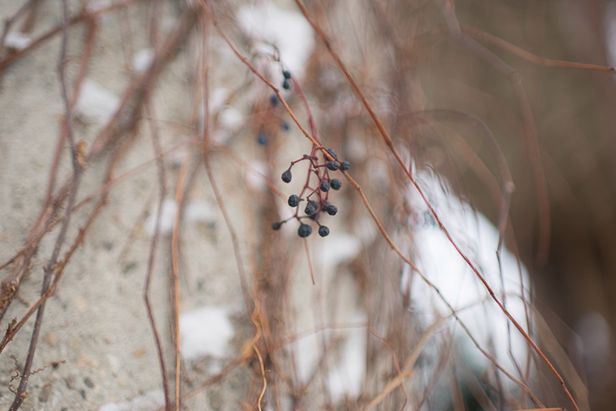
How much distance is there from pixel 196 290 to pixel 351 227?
0.32 metres

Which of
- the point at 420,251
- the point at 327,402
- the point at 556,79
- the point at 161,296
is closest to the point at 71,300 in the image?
the point at 161,296

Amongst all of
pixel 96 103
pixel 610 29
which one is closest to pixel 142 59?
pixel 96 103

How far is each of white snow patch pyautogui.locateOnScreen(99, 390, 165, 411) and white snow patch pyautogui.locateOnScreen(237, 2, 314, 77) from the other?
58 centimetres

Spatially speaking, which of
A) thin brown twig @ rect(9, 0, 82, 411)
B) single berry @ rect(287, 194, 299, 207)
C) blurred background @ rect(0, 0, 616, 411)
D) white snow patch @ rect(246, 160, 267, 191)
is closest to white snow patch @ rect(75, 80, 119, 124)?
blurred background @ rect(0, 0, 616, 411)

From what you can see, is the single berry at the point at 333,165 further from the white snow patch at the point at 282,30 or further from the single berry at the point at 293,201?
the white snow patch at the point at 282,30

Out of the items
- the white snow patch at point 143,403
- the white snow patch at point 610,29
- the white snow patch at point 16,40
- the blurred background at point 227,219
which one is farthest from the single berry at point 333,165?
the white snow patch at point 610,29

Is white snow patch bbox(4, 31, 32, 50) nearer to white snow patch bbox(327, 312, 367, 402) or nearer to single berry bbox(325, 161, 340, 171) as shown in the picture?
single berry bbox(325, 161, 340, 171)

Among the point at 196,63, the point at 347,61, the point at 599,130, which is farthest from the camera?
the point at 599,130

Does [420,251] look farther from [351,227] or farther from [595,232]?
[595,232]

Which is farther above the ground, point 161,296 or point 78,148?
point 78,148

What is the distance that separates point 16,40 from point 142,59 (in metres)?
0.18

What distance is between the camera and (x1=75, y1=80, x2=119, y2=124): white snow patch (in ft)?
2.49

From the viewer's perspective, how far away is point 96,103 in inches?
30.4

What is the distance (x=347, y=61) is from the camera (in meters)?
1.03
